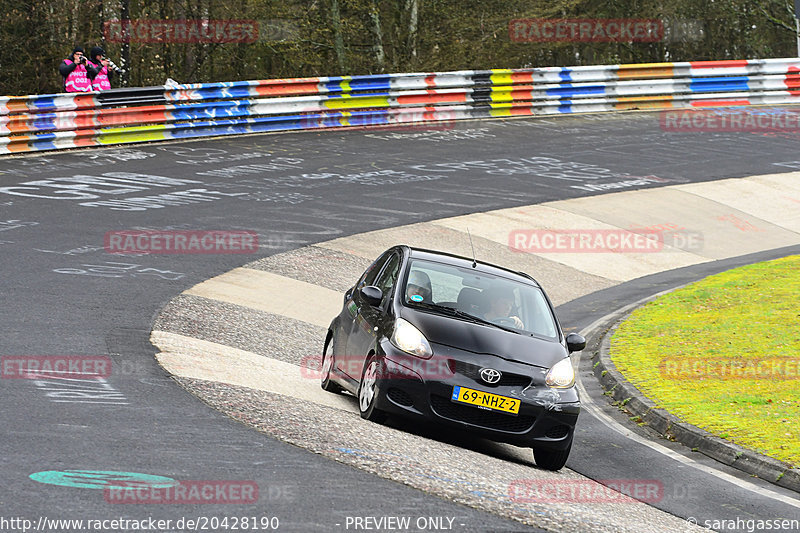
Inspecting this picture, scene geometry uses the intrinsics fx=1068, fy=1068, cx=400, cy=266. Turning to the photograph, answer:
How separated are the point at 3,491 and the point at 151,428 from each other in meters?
1.69

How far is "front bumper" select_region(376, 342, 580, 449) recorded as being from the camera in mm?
8672

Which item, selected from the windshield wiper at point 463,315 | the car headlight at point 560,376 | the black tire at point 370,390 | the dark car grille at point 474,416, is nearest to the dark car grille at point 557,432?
the dark car grille at point 474,416

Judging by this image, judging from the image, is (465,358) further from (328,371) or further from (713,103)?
(713,103)

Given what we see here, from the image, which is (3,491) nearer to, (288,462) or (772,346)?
(288,462)

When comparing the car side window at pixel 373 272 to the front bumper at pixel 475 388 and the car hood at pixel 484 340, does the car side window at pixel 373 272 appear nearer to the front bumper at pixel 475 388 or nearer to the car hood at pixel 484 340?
the car hood at pixel 484 340

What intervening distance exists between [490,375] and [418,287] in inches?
55.3

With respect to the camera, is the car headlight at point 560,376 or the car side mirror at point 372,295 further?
the car side mirror at point 372,295

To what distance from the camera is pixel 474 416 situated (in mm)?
8688

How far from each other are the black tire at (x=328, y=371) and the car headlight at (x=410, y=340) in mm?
1746

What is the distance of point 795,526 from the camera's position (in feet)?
25.1

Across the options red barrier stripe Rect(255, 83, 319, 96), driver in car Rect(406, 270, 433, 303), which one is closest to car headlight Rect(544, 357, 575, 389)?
driver in car Rect(406, 270, 433, 303)

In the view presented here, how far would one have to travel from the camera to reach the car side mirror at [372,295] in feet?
31.7

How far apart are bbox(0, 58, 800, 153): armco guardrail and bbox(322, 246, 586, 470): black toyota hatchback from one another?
14.6 metres

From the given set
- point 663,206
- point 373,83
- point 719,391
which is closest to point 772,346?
point 719,391
